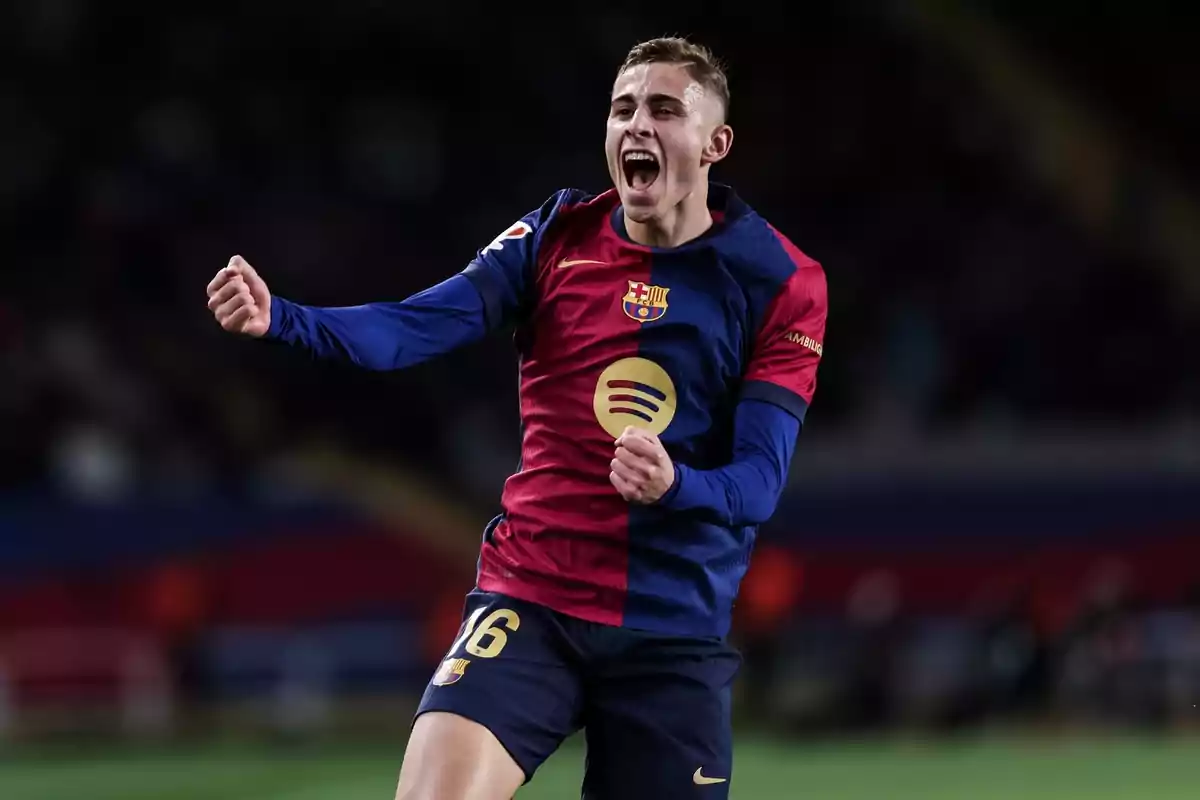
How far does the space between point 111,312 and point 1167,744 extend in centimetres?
1158

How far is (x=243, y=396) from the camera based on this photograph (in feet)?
65.8

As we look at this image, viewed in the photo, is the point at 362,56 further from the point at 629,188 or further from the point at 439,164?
the point at 629,188

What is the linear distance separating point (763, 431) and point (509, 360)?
14306 mm

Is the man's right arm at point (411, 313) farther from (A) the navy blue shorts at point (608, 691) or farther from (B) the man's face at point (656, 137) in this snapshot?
(A) the navy blue shorts at point (608, 691)

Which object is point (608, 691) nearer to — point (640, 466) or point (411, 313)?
point (640, 466)

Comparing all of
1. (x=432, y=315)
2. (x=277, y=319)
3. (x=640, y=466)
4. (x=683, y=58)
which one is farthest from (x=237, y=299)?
(x=683, y=58)

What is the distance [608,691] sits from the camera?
481 cm

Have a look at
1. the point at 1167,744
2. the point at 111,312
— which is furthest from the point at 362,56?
the point at 1167,744

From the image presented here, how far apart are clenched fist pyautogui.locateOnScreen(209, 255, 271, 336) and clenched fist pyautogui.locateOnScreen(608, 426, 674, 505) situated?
86 cm

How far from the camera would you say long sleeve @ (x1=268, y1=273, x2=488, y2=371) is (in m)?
4.54

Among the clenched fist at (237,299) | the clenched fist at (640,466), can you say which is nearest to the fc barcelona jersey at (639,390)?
the clenched fist at (640,466)

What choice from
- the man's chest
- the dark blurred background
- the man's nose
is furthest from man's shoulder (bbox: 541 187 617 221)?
the dark blurred background

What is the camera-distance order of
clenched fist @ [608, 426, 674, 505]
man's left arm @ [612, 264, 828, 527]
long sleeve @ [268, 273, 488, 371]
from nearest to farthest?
1. clenched fist @ [608, 426, 674, 505]
2. man's left arm @ [612, 264, 828, 527]
3. long sleeve @ [268, 273, 488, 371]

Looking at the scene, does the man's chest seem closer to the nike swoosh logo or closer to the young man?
the young man
